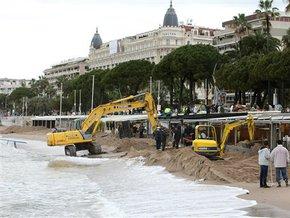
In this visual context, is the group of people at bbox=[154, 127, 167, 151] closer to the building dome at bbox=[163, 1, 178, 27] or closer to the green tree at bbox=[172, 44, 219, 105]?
the green tree at bbox=[172, 44, 219, 105]

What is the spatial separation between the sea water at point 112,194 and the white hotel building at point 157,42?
109746 millimetres

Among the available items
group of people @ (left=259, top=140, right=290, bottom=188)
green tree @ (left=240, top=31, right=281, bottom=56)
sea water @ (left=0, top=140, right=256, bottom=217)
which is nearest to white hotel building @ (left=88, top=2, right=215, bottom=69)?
green tree @ (left=240, top=31, right=281, bottom=56)

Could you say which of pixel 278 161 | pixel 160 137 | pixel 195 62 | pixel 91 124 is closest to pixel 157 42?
pixel 195 62

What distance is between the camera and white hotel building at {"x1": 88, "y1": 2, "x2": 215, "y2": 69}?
454 ft

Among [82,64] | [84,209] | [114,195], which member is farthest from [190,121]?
[82,64]

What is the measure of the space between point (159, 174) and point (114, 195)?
21.0ft

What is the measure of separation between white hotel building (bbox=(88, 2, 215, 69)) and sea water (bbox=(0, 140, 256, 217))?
360 feet

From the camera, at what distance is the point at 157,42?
460 feet

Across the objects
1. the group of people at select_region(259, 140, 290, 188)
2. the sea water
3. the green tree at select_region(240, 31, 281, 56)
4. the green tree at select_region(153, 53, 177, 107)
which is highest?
the green tree at select_region(240, 31, 281, 56)

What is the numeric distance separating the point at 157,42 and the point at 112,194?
122m

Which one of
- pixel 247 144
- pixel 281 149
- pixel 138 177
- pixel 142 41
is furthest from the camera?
pixel 142 41

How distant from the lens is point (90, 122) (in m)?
38.1

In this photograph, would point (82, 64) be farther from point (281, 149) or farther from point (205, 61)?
point (281, 149)

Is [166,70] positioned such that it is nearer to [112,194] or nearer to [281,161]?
[112,194]
